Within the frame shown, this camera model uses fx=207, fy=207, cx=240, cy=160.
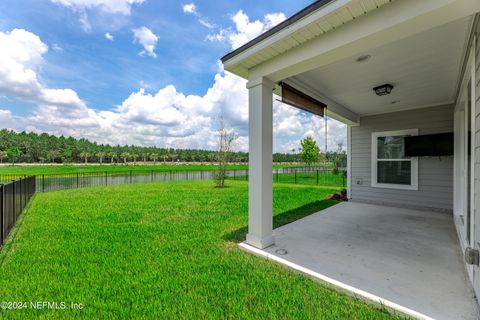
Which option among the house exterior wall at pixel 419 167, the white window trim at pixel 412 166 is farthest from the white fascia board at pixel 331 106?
the white window trim at pixel 412 166

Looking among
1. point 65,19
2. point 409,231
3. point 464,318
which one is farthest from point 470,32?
point 65,19

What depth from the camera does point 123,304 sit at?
1.82m

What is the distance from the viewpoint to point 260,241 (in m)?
2.93

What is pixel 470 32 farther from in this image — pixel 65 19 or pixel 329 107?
pixel 65 19

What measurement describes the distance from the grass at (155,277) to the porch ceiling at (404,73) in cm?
289

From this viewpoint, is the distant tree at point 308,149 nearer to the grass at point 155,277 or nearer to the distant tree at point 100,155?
the grass at point 155,277

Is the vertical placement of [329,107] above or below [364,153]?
above

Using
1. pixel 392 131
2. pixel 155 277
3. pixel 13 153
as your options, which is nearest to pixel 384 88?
pixel 392 131

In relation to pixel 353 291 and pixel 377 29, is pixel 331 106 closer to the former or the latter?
pixel 377 29

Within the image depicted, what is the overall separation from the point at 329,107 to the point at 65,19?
336 inches

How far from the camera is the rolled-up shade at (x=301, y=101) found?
341cm

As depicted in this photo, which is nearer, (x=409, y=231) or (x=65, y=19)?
(x=409, y=231)

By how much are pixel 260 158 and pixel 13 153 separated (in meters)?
65.2

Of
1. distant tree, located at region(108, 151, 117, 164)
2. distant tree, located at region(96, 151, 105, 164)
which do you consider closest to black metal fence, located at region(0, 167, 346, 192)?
distant tree, located at region(96, 151, 105, 164)
